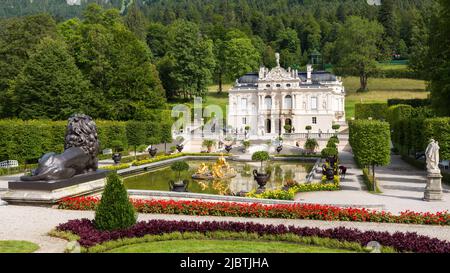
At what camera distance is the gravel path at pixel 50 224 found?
450 inches

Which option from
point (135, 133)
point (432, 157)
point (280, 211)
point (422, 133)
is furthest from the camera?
point (135, 133)

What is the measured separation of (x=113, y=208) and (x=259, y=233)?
3.46 m

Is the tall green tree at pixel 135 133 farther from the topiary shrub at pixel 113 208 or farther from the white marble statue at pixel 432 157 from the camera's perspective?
the topiary shrub at pixel 113 208

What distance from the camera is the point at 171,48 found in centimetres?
7856

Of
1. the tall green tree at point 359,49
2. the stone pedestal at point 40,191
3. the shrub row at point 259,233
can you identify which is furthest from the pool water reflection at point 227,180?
the tall green tree at point 359,49

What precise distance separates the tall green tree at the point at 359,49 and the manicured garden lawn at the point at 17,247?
73.6 metres

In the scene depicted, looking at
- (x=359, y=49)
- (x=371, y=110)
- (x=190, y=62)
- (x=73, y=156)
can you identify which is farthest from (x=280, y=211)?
(x=359, y=49)

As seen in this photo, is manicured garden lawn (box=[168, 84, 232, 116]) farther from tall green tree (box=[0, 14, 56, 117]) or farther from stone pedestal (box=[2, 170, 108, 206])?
stone pedestal (box=[2, 170, 108, 206])

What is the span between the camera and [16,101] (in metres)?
40.8

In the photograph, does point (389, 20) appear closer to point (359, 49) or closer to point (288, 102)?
point (359, 49)

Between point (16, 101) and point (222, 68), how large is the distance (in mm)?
50732

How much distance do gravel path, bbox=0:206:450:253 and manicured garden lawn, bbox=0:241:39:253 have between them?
0.64 ft

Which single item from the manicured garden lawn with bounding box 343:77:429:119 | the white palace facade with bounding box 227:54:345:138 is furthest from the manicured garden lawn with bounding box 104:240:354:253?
the manicured garden lawn with bounding box 343:77:429:119
